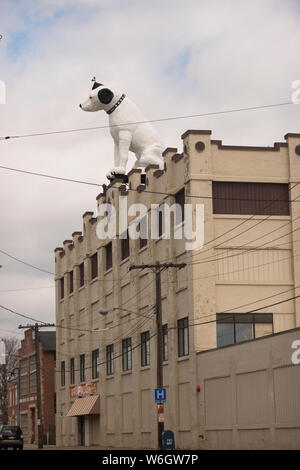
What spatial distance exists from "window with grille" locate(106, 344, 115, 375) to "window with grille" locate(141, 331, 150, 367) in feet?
19.0

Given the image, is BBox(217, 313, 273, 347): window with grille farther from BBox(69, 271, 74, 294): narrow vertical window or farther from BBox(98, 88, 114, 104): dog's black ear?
BBox(69, 271, 74, 294): narrow vertical window

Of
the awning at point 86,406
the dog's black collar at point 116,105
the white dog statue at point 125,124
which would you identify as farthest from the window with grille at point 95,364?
the dog's black collar at point 116,105

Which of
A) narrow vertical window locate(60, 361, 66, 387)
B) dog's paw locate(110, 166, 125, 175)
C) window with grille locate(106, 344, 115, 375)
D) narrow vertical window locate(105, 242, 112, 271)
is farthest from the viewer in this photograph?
narrow vertical window locate(60, 361, 66, 387)

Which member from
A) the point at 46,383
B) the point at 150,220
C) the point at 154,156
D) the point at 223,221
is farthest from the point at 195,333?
the point at 46,383

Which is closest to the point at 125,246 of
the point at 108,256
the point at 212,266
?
the point at 108,256

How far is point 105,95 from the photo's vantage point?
51.7m

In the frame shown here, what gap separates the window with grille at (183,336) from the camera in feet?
139

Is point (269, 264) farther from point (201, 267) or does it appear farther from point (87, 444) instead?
point (87, 444)

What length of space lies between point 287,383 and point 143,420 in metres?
16.2

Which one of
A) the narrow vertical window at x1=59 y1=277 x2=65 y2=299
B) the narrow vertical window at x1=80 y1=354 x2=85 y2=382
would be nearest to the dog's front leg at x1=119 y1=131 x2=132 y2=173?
the narrow vertical window at x1=80 y1=354 x2=85 y2=382

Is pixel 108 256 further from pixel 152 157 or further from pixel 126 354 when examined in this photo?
pixel 152 157

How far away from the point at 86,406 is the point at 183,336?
17184 mm

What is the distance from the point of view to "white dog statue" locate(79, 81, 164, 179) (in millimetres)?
51719

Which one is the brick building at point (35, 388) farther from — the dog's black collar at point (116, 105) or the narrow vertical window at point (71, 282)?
the dog's black collar at point (116, 105)
